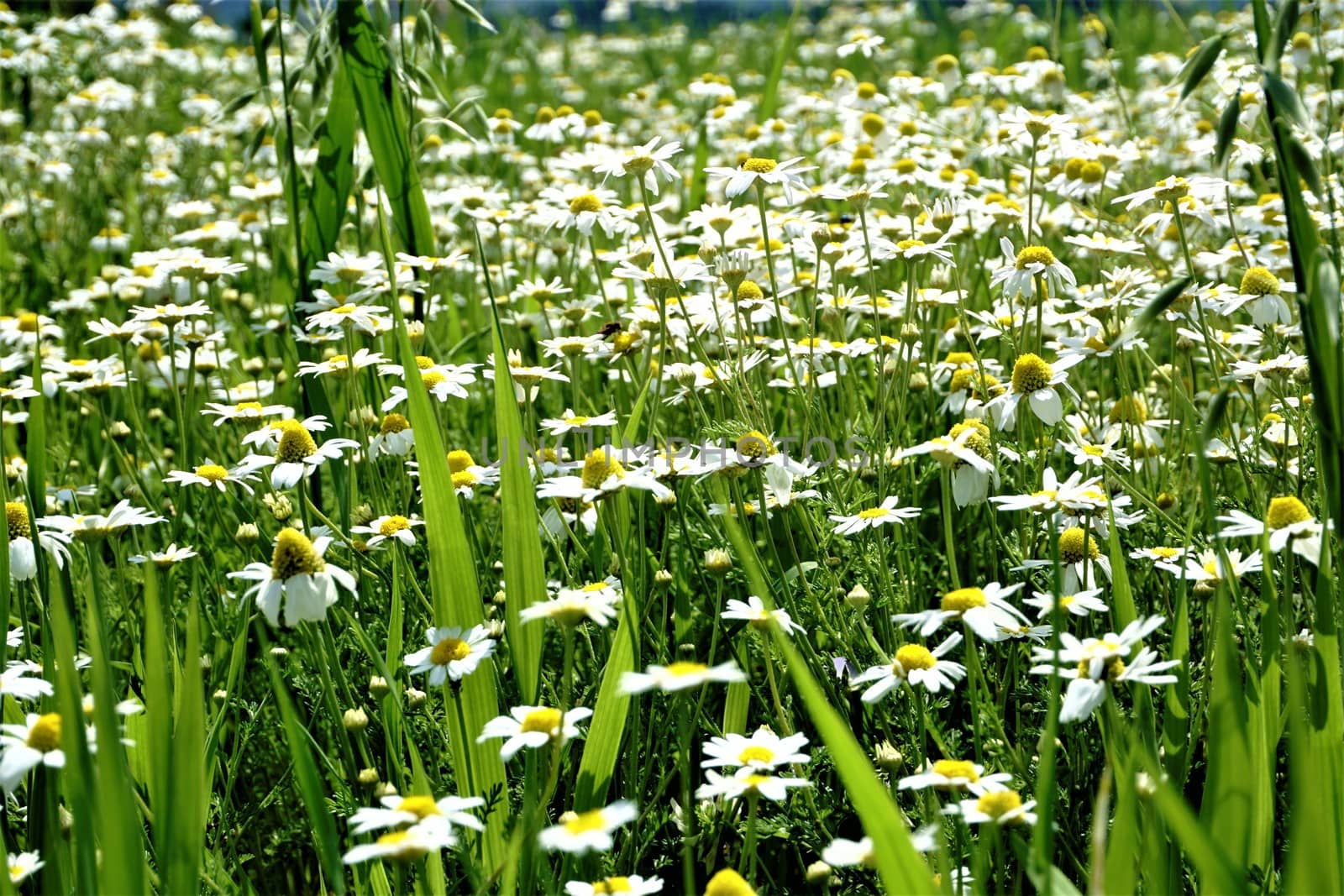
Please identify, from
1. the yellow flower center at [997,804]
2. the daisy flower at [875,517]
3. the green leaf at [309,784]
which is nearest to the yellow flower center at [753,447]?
the daisy flower at [875,517]

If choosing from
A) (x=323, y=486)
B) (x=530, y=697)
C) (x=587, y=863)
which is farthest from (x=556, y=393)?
(x=587, y=863)

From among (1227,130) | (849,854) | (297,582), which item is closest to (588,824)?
(849,854)

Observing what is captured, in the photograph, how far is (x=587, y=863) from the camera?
1551mm

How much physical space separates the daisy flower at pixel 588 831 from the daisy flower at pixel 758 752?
0.70ft

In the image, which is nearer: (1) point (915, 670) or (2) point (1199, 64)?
(2) point (1199, 64)

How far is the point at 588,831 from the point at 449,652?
0.46m

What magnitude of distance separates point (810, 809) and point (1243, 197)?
122 inches

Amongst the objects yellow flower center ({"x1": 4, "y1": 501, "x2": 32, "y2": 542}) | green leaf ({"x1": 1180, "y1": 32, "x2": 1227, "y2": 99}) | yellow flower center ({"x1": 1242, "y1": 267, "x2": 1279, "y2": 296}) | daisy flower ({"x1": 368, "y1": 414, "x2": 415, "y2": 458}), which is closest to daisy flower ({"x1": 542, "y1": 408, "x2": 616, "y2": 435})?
daisy flower ({"x1": 368, "y1": 414, "x2": 415, "y2": 458})

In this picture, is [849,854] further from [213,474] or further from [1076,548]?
[213,474]

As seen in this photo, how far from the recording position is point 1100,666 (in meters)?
1.49

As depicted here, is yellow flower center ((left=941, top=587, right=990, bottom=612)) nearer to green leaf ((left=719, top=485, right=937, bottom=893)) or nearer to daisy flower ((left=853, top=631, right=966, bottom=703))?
daisy flower ((left=853, top=631, right=966, bottom=703))

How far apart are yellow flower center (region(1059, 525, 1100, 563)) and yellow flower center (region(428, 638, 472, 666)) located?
858 mm

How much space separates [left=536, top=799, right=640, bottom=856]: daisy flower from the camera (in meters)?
1.20

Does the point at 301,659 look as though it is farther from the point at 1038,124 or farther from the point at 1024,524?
the point at 1038,124
